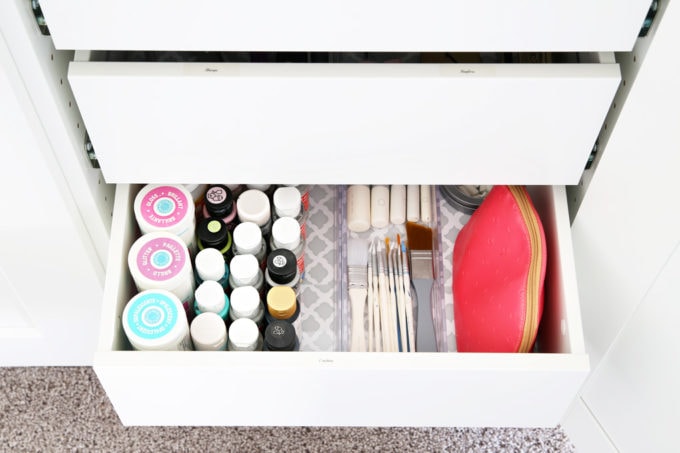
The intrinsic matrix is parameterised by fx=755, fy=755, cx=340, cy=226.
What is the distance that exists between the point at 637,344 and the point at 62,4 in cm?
69

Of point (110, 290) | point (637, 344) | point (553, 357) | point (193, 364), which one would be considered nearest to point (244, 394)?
point (193, 364)

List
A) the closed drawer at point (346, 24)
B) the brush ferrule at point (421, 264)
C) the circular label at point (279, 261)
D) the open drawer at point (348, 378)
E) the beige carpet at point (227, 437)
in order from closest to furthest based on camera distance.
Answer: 1. the closed drawer at point (346, 24)
2. the open drawer at point (348, 378)
3. the circular label at point (279, 261)
4. the brush ferrule at point (421, 264)
5. the beige carpet at point (227, 437)

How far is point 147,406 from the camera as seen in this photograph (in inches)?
35.0

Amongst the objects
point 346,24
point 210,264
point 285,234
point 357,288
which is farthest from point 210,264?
point 346,24

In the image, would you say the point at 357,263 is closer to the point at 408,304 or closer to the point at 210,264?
the point at 408,304

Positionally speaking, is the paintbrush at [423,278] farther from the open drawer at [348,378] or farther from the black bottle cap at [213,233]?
the black bottle cap at [213,233]

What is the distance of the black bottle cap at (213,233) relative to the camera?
91 cm

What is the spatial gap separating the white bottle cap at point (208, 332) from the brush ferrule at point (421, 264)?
11.0 inches

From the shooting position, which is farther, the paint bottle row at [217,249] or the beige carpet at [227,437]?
the beige carpet at [227,437]

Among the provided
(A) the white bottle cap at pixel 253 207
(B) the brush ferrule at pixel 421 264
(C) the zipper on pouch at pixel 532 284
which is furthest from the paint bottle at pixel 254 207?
(C) the zipper on pouch at pixel 532 284

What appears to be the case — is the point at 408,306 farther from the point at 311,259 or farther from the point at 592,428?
the point at 592,428

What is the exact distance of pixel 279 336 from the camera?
0.88 m

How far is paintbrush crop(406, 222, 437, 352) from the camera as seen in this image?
987mm

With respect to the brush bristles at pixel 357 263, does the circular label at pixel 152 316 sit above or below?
above
